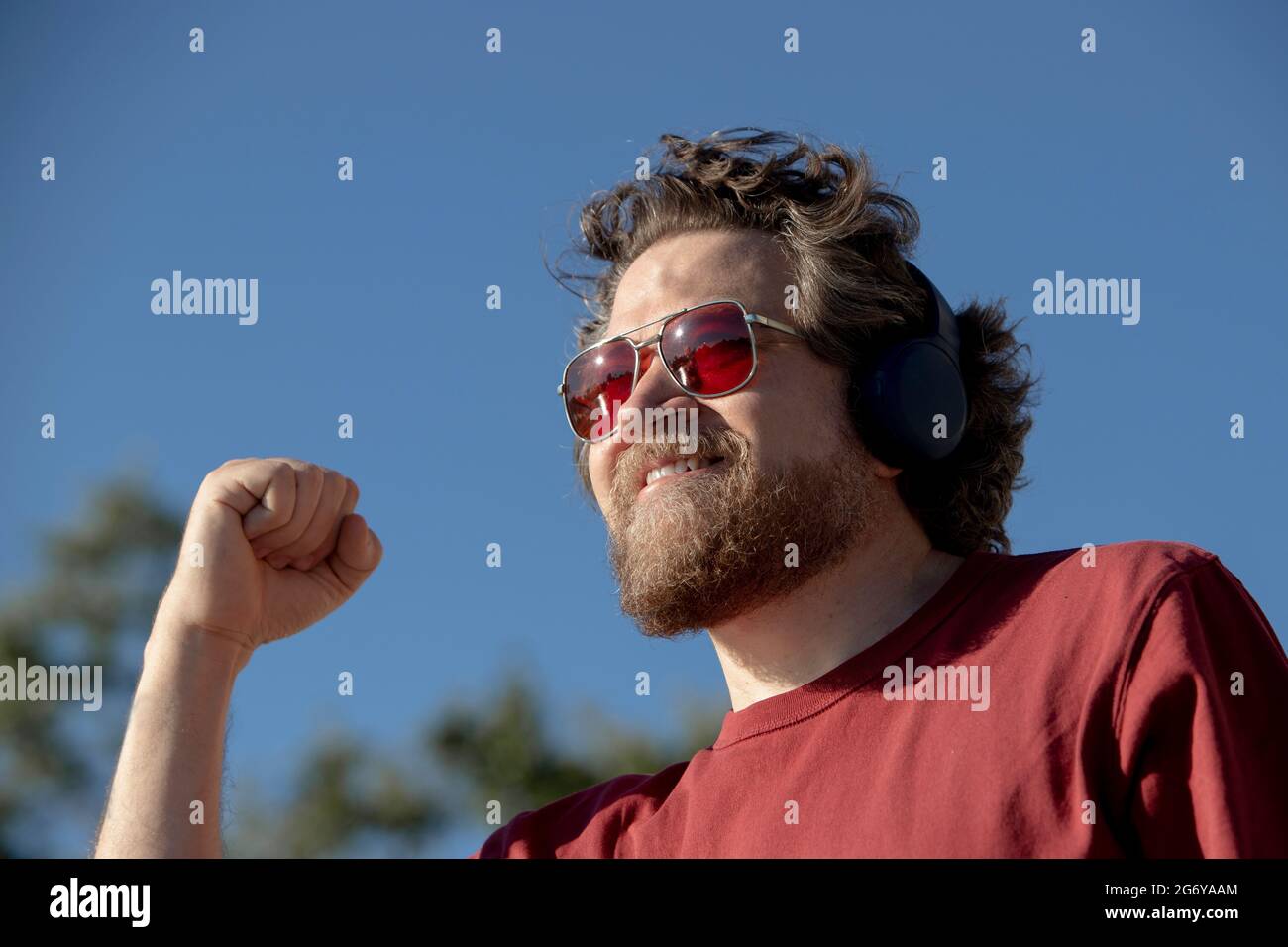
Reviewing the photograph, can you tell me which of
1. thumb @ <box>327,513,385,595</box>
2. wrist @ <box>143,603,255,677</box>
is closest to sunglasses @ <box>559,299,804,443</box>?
thumb @ <box>327,513,385,595</box>

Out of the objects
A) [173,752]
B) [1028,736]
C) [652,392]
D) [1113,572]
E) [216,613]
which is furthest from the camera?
[652,392]

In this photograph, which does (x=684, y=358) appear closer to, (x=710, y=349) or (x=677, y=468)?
(x=710, y=349)

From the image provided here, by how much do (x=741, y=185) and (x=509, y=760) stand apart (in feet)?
41.2

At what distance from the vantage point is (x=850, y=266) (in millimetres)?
4219

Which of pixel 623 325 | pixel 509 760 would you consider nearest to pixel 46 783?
pixel 509 760

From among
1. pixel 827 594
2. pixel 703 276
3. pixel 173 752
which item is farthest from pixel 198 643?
pixel 703 276

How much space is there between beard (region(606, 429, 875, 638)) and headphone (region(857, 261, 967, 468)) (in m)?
0.14

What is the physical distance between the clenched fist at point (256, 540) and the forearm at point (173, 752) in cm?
7

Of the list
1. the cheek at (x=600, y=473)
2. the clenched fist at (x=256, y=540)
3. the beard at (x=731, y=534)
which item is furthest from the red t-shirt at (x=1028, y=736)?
the clenched fist at (x=256, y=540)

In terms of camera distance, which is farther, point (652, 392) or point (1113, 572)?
point (652, 392)

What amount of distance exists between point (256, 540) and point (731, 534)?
127cm
